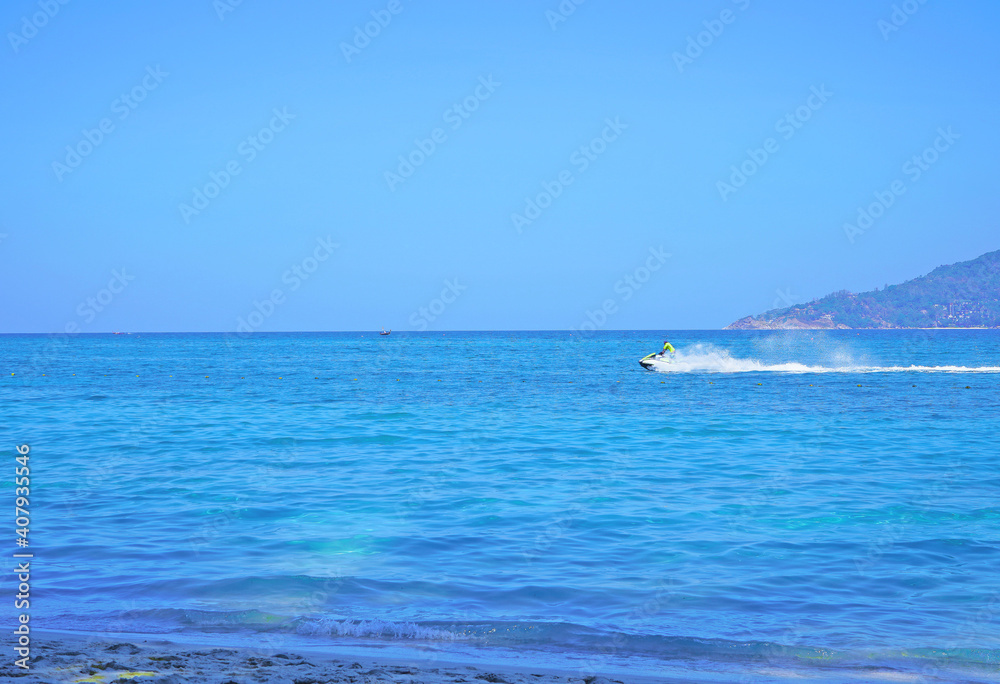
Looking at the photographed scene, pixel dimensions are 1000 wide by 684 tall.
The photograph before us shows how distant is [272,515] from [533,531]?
4615 mm

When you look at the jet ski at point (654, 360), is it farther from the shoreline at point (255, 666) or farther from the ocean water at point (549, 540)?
the shoreline at point (255, 666)

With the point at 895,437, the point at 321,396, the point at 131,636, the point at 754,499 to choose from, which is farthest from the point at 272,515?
the point at 321,396

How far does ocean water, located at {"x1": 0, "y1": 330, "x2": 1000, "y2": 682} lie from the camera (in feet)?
28.0

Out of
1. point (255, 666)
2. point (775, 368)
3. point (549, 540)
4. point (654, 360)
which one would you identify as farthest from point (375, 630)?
Answer: point (775, 368)

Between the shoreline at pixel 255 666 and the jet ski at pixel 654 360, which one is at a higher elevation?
the jet ski at pixel 654 360

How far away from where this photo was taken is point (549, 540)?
489 inches

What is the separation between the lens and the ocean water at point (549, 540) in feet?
28.0

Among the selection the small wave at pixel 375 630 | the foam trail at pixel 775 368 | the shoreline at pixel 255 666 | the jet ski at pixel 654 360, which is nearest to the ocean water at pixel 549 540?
the small wave at pixel 375 630

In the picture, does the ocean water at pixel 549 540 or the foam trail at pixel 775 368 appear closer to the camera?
the ocean water at pixel 549 540

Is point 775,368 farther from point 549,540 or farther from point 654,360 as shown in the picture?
point 549,540

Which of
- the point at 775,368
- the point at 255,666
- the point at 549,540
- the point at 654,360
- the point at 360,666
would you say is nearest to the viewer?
the point at 255,666

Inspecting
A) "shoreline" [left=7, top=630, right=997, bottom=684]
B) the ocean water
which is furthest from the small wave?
"shoreline" [left=7, top=630, right=997, bottom=684]

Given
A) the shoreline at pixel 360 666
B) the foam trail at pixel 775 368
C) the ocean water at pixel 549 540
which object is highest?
the foam trail at pixel 775 368

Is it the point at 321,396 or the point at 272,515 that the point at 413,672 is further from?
the point at 321,396
